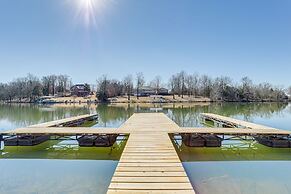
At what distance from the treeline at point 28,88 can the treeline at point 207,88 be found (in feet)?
60.0

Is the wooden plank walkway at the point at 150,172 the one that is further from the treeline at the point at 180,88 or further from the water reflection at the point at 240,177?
the treeline at the point at 180,88

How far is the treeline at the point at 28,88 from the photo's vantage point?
220ft

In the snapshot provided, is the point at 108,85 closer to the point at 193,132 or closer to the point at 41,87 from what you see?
the point at 41,87

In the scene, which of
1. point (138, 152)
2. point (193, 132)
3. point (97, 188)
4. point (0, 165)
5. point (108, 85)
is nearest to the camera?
point (97, 188)

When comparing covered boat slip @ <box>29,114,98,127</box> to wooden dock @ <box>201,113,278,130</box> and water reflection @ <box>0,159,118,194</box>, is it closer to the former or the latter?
water reflection @ <box>0,159,118,194</box>

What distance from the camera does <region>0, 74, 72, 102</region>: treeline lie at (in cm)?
6719

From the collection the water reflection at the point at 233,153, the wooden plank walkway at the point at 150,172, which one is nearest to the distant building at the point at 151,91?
the water reflection at the point at 233,153

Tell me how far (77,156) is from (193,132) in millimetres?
4482

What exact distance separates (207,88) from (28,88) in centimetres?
4995

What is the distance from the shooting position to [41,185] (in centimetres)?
584

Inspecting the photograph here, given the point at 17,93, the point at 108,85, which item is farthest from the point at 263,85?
the point at 17,93

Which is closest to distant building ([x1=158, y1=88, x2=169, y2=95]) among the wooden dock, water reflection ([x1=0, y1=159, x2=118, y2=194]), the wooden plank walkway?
the wooden dock

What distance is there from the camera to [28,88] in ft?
222

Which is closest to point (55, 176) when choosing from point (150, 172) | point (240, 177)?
point (150, 172)
